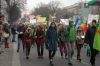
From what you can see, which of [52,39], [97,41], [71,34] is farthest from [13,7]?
[97,41]

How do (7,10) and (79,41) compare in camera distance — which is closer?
(79,41)

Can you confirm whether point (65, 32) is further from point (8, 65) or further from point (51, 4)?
point (51, 4)

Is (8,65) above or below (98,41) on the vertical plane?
below

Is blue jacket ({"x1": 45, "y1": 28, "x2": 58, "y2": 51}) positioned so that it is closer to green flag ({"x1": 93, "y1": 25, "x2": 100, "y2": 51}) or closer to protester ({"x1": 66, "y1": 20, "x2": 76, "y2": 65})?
protester ({"x1": 66, "y1": 20, "x2": 76, "y2": 65})

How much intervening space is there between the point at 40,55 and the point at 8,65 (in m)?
3.80

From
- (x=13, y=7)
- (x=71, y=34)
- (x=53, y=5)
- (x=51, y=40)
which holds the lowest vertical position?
(x=53, y=5)

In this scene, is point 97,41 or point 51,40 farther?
point 51,40

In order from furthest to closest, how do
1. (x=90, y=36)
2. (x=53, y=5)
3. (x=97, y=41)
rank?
(x=53, y=5), (x=90, y=36), (x=97, y=41)

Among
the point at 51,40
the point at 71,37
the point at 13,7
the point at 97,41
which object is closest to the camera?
the point at 97,41

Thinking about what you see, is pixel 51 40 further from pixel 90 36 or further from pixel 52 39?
pixel 90 36

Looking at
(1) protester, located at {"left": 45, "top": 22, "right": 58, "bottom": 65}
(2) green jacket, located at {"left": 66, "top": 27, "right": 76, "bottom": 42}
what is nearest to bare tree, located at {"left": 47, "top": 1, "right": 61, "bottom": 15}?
(2) green jacket, located at {"left": 66, "top": 27, "right": 76, "bottom": 42}

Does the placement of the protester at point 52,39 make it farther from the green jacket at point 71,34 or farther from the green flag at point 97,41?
the green flag at point 97,41

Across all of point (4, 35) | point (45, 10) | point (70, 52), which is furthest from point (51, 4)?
point (70, 52)

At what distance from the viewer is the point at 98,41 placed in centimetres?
1375
